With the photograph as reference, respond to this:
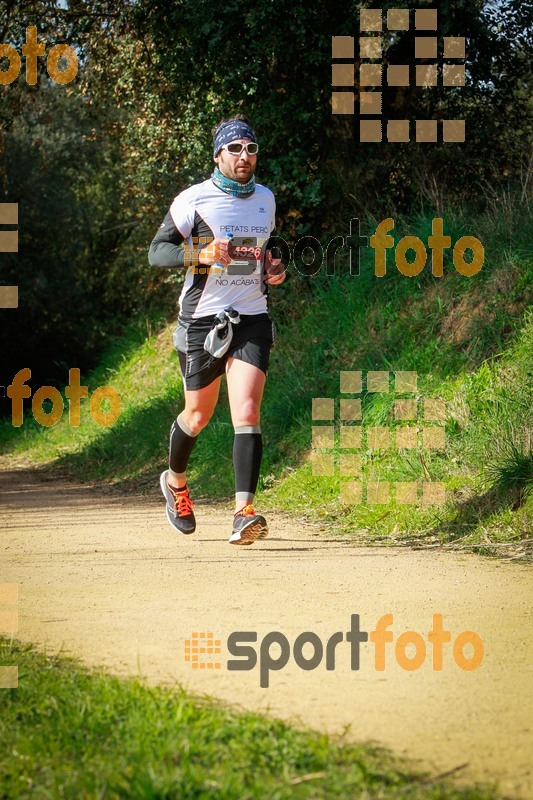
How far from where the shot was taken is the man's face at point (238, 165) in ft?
21.9

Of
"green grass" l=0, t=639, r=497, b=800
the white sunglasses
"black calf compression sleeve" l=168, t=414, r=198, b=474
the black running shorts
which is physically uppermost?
the white sunglasses

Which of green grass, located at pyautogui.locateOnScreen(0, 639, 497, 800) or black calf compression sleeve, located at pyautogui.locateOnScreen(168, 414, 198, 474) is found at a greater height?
black calf compression sleeve, located at pyautogui.locateOnScreen(168, 414, 198, 474)

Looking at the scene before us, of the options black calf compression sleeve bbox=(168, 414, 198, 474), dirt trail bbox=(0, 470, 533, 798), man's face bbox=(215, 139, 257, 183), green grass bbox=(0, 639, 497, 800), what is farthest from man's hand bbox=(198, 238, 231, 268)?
green grass bbox=(0, 639, 497, 800)

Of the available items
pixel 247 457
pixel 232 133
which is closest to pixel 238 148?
pixel 232 133

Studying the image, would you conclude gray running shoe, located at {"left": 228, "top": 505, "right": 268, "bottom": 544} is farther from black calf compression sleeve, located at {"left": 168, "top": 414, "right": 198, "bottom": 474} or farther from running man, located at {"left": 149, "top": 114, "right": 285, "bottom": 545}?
black calf compression sleeve, located at {"left": 168, "top": 414, "right": 198, "bottom": 474}

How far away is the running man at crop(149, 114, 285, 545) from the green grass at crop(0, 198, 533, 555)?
1445 millimetres

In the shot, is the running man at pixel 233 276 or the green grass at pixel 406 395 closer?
the running man at pixel 233 276

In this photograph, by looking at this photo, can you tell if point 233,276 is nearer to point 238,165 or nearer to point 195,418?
point 238,165

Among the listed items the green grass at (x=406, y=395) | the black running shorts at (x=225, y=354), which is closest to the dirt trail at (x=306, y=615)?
the green grass at (x=406, y=395)

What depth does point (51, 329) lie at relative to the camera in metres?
21.8

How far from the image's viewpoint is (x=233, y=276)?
265 inches

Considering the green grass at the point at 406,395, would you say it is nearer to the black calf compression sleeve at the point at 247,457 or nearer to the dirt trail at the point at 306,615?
the dirt trail at the point at 306,615

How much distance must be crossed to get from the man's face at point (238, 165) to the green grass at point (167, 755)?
3.76m

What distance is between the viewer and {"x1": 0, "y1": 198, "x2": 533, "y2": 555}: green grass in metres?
7.64
